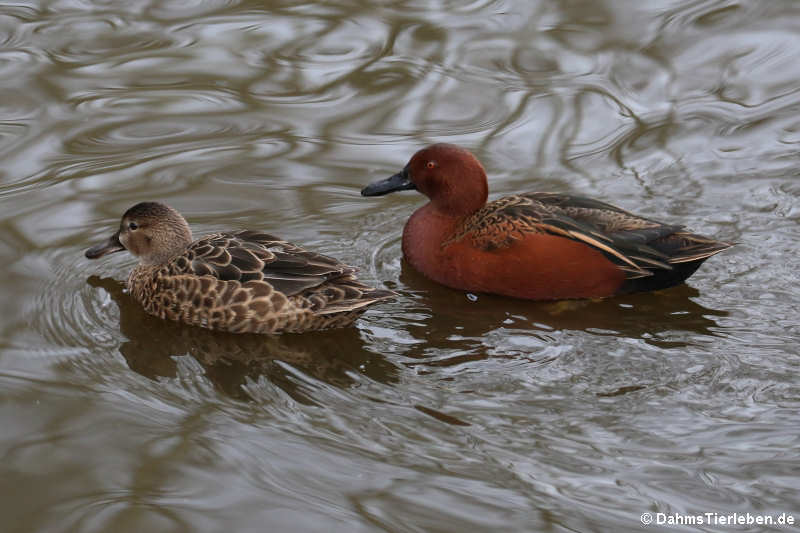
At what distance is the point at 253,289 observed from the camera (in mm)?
6445

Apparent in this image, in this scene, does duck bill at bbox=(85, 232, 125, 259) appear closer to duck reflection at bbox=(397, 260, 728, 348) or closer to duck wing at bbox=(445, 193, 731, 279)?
duck reflection at bbox=(397, 260, 728, 348)

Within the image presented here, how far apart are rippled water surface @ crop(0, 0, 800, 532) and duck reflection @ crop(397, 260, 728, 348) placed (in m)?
0.03

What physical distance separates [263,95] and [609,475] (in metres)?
5.62

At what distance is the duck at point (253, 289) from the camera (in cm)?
642

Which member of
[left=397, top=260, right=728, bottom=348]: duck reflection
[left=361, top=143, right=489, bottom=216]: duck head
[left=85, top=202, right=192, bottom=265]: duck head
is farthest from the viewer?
[left=361, top=143, right=489, bottom=216]: duck head

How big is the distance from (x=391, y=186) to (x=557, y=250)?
1368 millimetres

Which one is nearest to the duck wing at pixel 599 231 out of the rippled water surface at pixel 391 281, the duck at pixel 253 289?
the rippled water surface at pixel 391 281

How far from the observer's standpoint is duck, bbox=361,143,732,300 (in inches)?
273

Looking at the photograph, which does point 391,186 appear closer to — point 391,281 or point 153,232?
point 391,281

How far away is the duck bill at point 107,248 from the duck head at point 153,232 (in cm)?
7

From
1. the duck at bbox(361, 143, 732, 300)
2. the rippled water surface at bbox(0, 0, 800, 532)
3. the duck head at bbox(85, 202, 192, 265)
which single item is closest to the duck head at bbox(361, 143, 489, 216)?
the duck at bbox(361, 143, 732, 300)

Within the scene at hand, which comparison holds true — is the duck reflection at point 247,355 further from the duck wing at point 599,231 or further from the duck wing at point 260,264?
the duck wing at point 599,231

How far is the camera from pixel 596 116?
9359mm

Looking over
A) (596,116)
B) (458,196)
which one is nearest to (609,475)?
(458,196)
